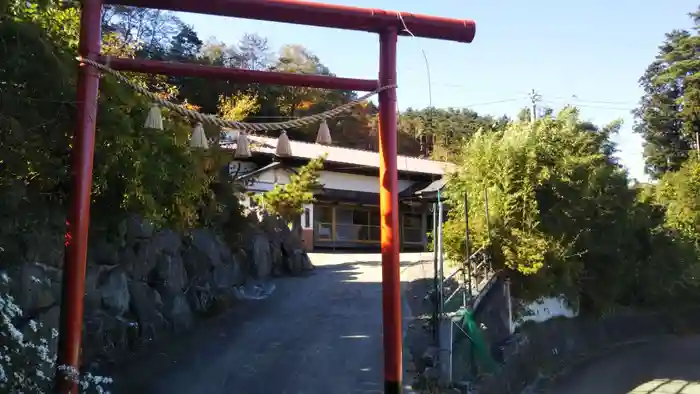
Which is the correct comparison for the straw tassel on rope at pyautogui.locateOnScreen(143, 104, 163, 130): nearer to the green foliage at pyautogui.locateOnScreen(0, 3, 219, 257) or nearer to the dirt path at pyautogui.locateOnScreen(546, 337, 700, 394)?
the green foliage at pyautogui.locateOnScreen(0, 3, 219, 257)

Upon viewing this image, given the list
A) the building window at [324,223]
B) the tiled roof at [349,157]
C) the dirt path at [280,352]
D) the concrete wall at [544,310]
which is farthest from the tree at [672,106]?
the dirt path at [280,352]

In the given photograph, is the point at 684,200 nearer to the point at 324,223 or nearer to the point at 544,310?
the point at 544,310

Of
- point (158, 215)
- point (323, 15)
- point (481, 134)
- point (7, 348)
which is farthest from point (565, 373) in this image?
point (7, 348)

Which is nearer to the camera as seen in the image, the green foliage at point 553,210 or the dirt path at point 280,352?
the dirt path at point 280,352

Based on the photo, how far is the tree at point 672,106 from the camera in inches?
1417

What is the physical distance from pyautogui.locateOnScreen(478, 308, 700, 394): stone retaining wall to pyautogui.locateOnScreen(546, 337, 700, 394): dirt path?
44 centimetres

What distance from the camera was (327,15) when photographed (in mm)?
5484

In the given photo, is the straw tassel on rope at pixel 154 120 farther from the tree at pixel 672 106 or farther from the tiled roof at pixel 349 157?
the tree at pixel 672 106

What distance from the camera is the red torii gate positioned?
16.3 ft

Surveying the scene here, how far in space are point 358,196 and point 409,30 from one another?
20.0 m

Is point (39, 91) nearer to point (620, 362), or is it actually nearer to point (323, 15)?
point (323, 15)

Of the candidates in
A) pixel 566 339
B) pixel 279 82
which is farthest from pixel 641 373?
pixel 279 82

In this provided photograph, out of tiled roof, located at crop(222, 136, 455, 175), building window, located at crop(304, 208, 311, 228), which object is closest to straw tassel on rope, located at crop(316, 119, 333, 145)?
tiled roof, located at crop(222, 136, 455, 175)

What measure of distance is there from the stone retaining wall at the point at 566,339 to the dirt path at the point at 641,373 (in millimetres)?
440
